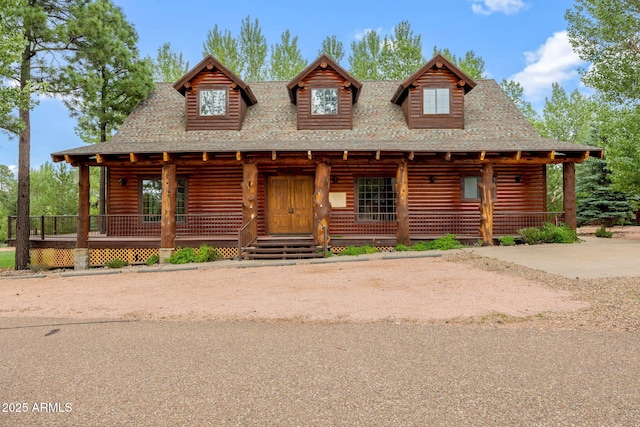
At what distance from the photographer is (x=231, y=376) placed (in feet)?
11.8

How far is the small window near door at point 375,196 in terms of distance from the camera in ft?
54.4

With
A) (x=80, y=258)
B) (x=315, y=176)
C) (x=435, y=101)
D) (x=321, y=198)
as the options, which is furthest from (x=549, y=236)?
(x=80, y=258)

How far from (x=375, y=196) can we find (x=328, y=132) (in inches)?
141

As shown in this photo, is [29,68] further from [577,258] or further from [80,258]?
[577,258]

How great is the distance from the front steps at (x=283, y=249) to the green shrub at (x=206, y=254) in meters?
1.07

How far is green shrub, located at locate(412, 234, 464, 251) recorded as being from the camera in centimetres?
1373

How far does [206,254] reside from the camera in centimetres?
1330

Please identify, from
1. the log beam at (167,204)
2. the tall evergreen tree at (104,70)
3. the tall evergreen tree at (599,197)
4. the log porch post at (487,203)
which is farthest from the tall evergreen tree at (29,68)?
the tall evergreen tree at (599,197)

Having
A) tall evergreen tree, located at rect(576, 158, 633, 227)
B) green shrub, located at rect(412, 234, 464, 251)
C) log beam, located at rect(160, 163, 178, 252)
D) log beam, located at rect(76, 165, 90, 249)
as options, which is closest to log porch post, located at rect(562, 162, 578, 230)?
green shrub, located at rect(412, 234, 464, 251)

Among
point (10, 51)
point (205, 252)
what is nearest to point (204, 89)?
point (10, 51)

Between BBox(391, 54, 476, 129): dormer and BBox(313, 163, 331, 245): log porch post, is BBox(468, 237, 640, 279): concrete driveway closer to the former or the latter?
BBox(313, 163, 331, 245): log porch post

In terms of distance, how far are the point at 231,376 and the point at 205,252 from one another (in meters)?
10.3

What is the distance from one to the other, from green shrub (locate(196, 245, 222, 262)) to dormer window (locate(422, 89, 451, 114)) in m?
11.1

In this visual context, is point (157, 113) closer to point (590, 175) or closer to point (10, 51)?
point (10, 51)
